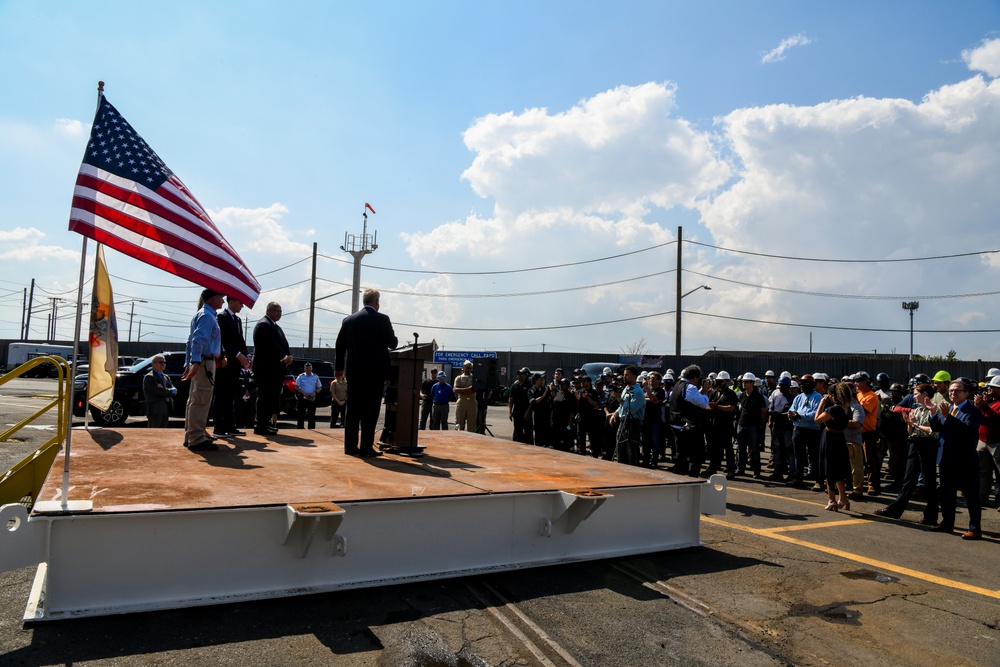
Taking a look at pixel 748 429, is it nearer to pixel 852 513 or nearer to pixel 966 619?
pixel 852 513

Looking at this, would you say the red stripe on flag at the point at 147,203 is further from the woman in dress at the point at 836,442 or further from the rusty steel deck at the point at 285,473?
the woman in dress at the point at 836,442

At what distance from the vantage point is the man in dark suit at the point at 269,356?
7812 mm

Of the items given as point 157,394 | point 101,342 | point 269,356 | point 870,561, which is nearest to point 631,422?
point 870,561

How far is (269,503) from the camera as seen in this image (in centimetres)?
420

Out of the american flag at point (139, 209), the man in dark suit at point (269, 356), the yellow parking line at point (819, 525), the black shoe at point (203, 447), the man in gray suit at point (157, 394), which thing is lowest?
the yellow parking line at point (819, 525)

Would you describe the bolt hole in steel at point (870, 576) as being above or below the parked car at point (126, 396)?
below

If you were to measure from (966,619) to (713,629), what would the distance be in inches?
72.3

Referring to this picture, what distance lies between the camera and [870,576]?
17.9ft

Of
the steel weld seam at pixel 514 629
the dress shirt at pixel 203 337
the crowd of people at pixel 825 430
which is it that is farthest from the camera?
the crowd of people at pixel 825 430

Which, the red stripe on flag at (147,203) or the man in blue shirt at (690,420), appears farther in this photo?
the man in blue shirt at (690,420)

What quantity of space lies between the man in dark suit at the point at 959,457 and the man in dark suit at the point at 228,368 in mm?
7534

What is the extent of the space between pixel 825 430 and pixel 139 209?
779 cm

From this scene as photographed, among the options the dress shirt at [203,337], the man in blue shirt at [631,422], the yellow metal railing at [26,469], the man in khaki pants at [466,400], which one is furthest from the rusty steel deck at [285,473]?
the man in khaki pants at [466,400]

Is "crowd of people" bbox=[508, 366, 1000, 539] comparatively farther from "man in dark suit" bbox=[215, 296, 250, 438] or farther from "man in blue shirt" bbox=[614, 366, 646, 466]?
"man in dark suit" bbox=[215, 296, 250, 438]
